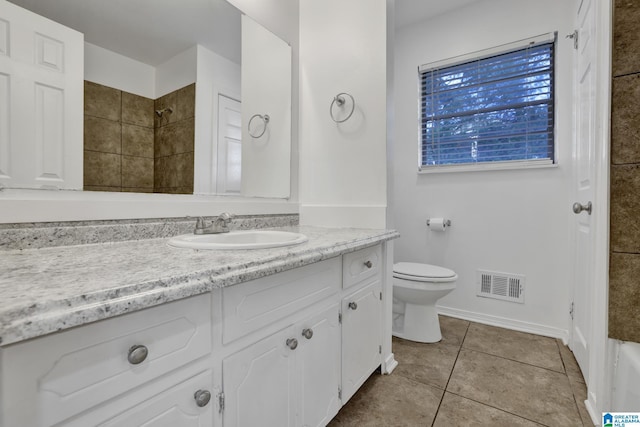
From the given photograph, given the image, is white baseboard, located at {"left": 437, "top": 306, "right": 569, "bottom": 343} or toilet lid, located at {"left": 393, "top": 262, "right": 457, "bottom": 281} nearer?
toilet lid, located at {"left": 393, "top": 262, "right": 457, "bottom": 281}

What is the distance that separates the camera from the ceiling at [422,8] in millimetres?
2360

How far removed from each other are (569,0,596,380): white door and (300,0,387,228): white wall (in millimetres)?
999

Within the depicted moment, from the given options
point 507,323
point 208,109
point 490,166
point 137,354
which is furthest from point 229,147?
point 507,323

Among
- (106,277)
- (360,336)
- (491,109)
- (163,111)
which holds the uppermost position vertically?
(491,109)

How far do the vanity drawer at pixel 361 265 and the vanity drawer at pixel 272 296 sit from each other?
0.31ft

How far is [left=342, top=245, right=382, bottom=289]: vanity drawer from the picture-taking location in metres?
1.23

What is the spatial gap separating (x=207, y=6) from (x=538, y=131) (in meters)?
2.27

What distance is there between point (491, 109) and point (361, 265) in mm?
1837

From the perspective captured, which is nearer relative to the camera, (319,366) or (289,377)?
(289,377)

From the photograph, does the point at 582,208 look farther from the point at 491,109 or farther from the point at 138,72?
the point at 138,72

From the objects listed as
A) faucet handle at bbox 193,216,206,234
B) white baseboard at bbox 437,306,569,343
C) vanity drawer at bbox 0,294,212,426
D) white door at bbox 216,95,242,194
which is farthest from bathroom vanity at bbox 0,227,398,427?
white baseboard at bbox 437,306,569,343

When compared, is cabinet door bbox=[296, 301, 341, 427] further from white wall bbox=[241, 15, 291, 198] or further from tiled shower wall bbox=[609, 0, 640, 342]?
tiled shower wall bbox=[609, 0, 640, 342]

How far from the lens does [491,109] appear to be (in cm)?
232

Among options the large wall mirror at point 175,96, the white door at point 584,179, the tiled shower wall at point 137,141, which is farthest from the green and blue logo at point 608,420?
the tiled shower wall at point 137,141
